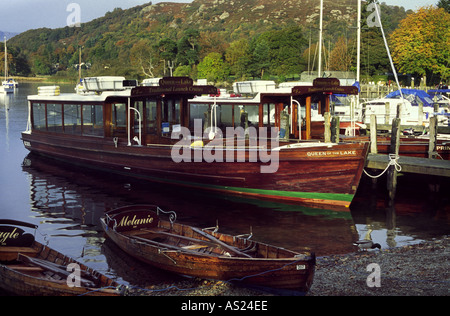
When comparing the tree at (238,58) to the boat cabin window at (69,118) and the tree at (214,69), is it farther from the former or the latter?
the boat cabin window at (69,118)

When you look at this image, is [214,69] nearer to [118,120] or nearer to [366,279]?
[118,120]

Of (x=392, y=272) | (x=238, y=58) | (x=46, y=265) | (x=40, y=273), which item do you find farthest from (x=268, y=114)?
(x=238, y=58)

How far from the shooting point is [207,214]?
20.5 metres

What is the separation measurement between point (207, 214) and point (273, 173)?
10.0ft

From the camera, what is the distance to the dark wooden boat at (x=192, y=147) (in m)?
20.6

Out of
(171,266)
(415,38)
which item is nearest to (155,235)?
(171,266)

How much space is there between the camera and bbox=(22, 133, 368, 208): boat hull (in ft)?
66.7

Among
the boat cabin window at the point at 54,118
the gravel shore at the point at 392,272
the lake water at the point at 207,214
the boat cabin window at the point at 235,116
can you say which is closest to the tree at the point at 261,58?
the boat cabin window at the point at 54,118

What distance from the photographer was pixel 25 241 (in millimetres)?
13227

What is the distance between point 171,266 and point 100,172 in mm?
16440

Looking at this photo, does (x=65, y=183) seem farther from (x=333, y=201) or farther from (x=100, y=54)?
(x=100, y=54)

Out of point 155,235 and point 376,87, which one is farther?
point 376,87

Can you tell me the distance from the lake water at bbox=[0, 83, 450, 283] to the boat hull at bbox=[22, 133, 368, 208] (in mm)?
503

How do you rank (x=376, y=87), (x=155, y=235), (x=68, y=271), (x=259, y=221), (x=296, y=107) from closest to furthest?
(x=68, y=271) < (x=155, y=235) < (x=259, y=221) < (x=296, y=107) < (x=376, y=87)
